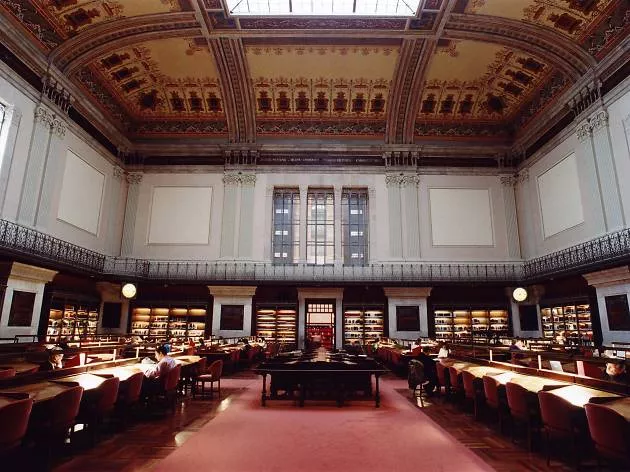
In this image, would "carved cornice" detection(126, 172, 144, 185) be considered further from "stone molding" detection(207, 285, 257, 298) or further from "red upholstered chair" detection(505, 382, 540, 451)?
"red upholstered chair" detection(505, 382, 540, 451)

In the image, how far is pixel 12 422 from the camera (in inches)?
109

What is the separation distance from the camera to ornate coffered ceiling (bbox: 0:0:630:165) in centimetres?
1248

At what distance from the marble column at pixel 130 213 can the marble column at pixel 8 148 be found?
6.09 m

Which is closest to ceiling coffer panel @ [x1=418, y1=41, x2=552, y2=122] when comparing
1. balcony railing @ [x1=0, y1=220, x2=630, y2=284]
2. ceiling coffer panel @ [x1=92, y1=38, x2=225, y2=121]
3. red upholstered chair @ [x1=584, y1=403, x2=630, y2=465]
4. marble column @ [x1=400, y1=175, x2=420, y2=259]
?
marble column @ [x1=400, y1=175, x2=420, y2=259]

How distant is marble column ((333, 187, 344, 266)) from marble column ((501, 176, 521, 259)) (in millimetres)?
6844

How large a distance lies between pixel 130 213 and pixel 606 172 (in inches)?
669

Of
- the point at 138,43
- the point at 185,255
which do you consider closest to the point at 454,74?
the point at 138,43

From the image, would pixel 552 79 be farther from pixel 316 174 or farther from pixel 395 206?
pixel 316 174

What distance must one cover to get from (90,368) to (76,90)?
12084mm

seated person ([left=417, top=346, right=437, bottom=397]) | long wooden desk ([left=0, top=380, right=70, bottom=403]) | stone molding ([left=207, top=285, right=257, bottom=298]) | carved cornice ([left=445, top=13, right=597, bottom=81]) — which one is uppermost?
carved cornice ([left=445, top=13, right=597, bottom=81])

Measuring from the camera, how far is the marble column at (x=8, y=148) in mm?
10750

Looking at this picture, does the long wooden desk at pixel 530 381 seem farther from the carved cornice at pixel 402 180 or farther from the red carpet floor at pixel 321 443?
the carved cornice at pixel 402 180

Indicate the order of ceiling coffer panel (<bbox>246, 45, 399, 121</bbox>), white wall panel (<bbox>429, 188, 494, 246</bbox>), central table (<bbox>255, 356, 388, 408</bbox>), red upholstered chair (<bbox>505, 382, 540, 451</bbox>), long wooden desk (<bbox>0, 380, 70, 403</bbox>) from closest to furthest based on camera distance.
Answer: long wooden desk (<bbox>0, 380, 70, 403</bbox>)
red upholstered chair (<bbox>505, 382, 540, 451</bbox>)
central table (<bbox>255, 356, 388, 408</bbox>)
ceiling coffer panel (<bbox>246, 45, 399, 121</bbox>)
white wall panel (<bbox>429, 188, 494, 246</bbox>)

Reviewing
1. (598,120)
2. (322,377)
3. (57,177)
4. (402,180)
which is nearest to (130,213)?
(57,177)
